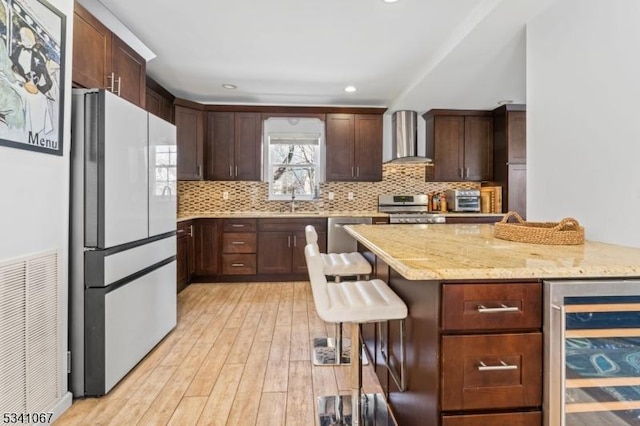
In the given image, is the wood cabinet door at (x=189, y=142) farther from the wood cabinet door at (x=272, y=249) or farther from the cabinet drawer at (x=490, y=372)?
the cabinet drawer at (x=490, y=372)

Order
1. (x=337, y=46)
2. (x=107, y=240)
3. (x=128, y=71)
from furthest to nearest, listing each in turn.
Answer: (x=337, y=46), (x=128, y=71), (x=107, y=240)

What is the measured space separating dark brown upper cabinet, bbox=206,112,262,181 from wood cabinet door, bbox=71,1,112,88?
214 centimetres

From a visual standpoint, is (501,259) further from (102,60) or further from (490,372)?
(102,60)

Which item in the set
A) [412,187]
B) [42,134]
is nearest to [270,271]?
[412,187]

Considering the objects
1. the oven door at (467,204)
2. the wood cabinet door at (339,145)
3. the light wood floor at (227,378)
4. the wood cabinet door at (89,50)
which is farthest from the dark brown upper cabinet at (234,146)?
A: the oven door at (467,204)

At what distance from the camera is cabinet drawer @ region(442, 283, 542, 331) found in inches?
40.4

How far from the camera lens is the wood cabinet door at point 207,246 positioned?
437 cm

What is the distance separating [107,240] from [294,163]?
10.1 feet

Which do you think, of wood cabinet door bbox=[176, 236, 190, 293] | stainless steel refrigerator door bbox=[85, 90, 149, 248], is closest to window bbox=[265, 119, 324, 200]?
wood cabinet door bbox=[176, 236, 190, 293]

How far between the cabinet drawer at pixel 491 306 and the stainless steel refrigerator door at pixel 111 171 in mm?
1803

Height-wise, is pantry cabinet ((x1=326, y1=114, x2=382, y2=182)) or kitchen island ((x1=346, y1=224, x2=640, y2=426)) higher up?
pantry cabinet ((x1=326, y1=114, x2=382, y2=182))

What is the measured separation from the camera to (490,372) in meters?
1.03

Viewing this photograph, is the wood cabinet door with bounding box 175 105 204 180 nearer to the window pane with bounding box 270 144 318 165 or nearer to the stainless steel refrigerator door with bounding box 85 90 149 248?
the window pane with bounding box 270 144 318 165

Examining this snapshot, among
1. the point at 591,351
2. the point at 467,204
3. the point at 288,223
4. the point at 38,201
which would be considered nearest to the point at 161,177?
the point at 38,201
